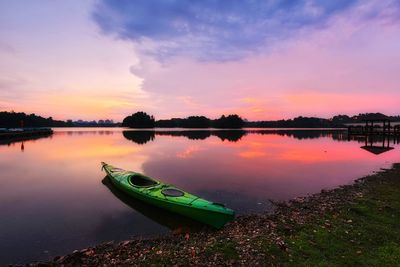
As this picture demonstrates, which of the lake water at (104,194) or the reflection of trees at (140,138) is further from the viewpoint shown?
the reflection of trees at (140,138)

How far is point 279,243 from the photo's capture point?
9039mm

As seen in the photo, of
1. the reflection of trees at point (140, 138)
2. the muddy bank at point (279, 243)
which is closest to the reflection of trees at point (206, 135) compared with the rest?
the reflection of trees at point (140, 138)

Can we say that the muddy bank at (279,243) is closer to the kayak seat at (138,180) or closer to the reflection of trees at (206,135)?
the kayak seat at (138,180)

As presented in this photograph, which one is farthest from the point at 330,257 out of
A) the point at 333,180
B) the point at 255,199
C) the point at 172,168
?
the point at 172,168

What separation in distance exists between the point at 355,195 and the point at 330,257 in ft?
31.0

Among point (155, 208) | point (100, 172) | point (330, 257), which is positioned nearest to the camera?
point (330, 257)

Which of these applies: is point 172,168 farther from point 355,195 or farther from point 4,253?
point 4,253

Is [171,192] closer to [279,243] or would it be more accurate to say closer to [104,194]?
[279,243]

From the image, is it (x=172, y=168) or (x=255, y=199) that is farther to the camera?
(x=172, y=168)

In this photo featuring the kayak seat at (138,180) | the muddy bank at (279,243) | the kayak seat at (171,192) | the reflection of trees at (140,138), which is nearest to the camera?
the muddy bank at (279,243)

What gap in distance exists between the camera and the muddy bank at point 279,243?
802 centimetres

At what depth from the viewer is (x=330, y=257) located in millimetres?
7938

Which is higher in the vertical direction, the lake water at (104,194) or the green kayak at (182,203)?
the green kayak at (182,203)

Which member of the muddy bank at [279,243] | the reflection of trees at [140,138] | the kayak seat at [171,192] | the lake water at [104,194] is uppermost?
the kayak seat at [171,192]
